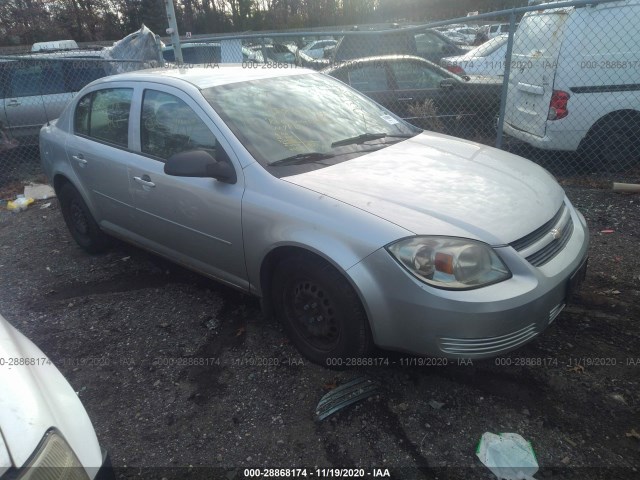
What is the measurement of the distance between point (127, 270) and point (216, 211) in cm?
182

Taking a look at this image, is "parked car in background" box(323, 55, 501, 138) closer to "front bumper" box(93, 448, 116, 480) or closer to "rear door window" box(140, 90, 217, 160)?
"rear door window" box(140, 90, 217, 160)

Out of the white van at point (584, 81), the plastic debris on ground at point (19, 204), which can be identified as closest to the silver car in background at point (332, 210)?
the white van at point (584, 81)

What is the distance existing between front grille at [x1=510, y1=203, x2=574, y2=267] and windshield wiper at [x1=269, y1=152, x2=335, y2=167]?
124 cm

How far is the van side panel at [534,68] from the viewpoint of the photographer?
532 cm

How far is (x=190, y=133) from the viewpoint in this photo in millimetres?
3193

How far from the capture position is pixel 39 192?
6.87 meters

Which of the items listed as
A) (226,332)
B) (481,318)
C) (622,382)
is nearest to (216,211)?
(226,332)

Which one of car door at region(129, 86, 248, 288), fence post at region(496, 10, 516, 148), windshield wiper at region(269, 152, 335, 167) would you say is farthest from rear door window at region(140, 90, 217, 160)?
fence post at region(496, 10, 516, 148)

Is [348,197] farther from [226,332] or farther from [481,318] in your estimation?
[226,332]

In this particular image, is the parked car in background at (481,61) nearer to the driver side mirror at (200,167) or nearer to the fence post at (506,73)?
the fence post at (506,73)

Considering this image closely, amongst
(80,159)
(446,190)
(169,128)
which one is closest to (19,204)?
(80,159)

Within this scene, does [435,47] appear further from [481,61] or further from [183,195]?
[183,195]

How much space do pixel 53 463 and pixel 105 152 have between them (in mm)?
2894

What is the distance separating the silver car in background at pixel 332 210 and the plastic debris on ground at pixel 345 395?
0.20 m
